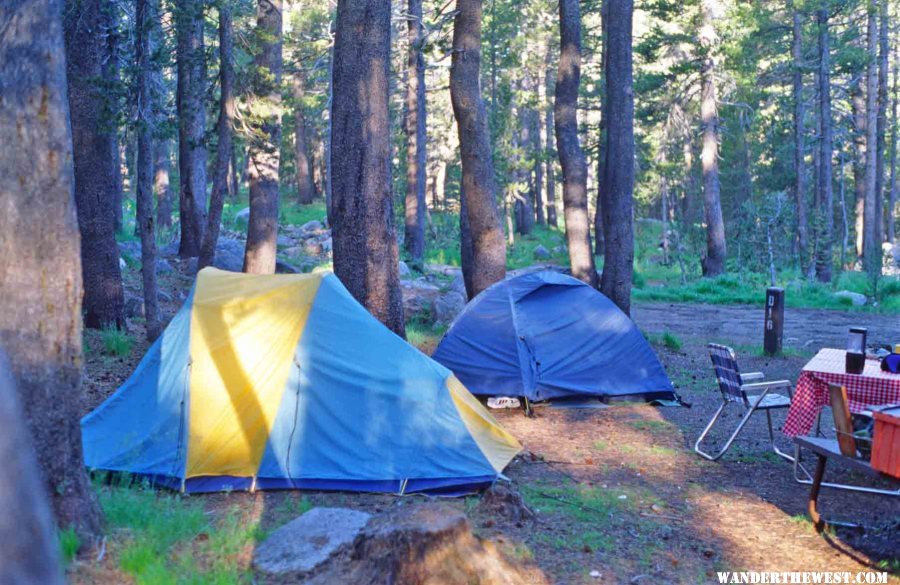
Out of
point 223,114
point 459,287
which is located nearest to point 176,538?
point 223,114

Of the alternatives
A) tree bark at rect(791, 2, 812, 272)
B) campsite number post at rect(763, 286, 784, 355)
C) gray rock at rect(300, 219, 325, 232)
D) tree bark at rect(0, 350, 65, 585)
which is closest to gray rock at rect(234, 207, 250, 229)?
gray rock at rect(300, 219, 325, 232)

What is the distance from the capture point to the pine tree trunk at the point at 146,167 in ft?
35.8

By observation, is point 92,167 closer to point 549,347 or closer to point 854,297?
point 549,347

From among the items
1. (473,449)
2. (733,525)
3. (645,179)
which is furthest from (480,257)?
(645,179)

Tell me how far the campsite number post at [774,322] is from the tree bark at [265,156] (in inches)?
335

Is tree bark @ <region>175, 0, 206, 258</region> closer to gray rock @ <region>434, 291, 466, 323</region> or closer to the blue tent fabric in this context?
gray rock @ <region>434, 291, 466, 323</region>

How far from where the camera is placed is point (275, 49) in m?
16.5

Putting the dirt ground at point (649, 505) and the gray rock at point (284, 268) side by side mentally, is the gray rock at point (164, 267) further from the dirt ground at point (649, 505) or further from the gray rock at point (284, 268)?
the dirt ground at point (649, 505)

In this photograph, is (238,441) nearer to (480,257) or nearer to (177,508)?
(177,508)

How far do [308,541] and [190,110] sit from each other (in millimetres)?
9625

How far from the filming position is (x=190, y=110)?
44.2ft

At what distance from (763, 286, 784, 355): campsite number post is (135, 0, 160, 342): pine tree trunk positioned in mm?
9193

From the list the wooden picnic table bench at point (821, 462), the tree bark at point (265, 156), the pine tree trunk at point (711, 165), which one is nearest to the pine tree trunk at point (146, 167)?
the tree bark at point (265, 156)

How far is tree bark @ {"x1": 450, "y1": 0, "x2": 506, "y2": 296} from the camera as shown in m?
12.9
